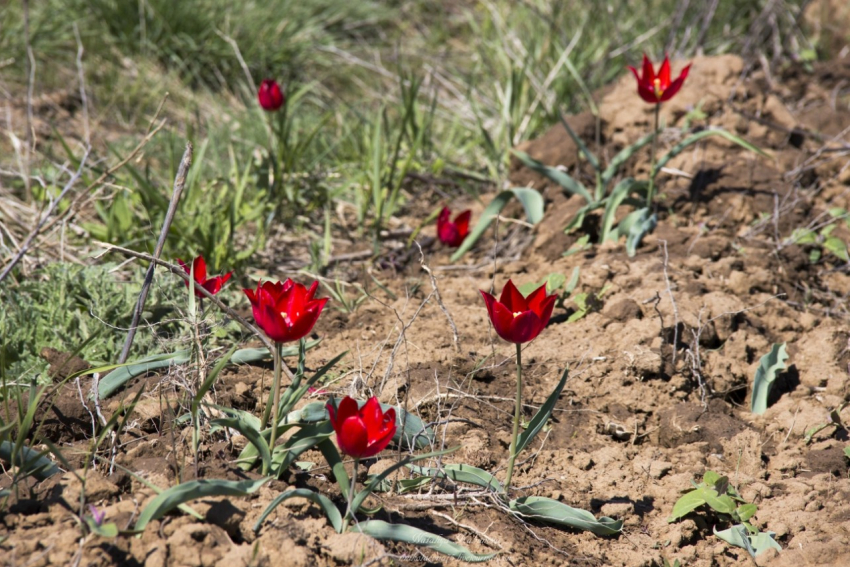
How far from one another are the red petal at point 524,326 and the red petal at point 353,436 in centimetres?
36

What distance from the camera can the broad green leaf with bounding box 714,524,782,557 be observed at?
5.85 feet

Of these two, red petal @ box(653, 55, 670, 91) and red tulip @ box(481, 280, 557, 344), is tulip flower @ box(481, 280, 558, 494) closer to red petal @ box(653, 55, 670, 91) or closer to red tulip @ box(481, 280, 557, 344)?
red tulip @ box(481, 280, 557, 344)

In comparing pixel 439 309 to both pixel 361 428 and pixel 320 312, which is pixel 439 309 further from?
pixel 361 428

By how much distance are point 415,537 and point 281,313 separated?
54 centimetres

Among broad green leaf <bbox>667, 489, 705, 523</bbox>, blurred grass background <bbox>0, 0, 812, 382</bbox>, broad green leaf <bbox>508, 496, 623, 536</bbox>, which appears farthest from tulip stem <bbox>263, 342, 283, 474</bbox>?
blurred grass background <bbox>0, 0, 812, 382</bbox>

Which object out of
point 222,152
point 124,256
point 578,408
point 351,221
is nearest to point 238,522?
point 578,408

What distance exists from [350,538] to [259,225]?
1.81m

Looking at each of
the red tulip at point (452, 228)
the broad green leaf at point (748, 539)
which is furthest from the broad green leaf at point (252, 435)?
the red tulip at point (452, 228)

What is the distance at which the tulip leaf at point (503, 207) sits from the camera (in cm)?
309

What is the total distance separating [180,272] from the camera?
5.72ft

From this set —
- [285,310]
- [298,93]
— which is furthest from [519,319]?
[298,93]

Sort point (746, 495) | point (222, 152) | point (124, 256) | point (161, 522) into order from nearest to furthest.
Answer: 1. point (161, 522)
2. point (746, 495)
3. point (124, 256)
4. point (222, 152)

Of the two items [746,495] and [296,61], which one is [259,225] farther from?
[296,61]

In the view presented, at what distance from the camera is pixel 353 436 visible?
4.81ft
